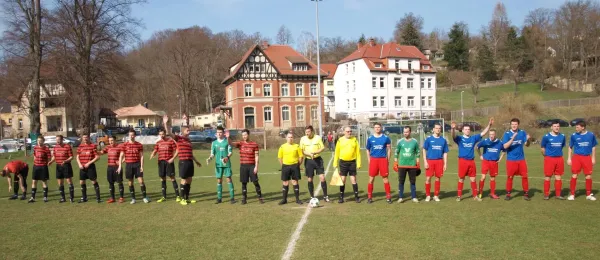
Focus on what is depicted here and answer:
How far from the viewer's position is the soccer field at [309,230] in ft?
20.1

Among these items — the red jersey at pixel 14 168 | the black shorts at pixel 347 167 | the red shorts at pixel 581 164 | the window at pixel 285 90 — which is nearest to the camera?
the red shorts at pixel 581 164

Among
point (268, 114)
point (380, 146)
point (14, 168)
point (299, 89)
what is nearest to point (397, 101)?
point (299, 89)

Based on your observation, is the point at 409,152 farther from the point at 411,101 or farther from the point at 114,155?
the point at 411,101

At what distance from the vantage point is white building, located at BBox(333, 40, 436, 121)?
56.3 m

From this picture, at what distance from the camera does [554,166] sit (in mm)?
9906

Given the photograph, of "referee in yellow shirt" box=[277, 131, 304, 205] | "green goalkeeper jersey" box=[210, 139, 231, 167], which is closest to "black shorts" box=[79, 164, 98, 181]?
"green goalkeeper jersey" box=[210, 139, 231, 167]

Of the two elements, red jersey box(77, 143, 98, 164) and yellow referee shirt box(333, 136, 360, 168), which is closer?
yellow referee shirt box(333, 136, 360, 168)

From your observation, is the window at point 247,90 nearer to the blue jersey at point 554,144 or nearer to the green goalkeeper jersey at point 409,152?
the green goalkeeper jersey at point 409,152

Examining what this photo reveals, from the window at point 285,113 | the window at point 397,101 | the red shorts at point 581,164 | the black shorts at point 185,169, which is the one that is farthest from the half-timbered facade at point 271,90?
the red shorts at point 581,164

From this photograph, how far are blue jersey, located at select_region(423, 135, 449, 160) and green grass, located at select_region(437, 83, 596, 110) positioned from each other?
58.4m

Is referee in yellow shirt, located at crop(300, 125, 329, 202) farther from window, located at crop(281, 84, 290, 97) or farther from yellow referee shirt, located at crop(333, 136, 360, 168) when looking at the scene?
window, located at crop(281, 84, 290, 97)

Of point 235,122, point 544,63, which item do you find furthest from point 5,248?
point 544,63

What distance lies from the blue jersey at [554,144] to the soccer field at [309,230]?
1.16 metres

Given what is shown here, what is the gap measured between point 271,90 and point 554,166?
149ft
